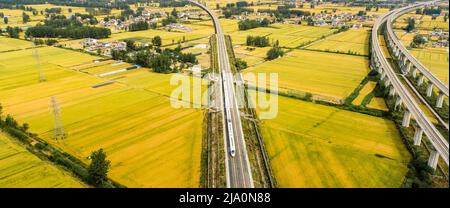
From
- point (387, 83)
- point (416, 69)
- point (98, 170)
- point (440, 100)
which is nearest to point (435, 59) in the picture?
point (416, 69)

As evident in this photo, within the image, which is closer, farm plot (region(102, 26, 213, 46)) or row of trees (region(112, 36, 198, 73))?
row of trees (region(112, 36, 198, 73))

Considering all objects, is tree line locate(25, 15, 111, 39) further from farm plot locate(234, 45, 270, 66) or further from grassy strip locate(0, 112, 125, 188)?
grassy strip locate(0, 112, 125, 188)

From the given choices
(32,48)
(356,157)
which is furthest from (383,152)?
(32,48)

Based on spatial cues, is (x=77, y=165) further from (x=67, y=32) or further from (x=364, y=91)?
(x=67, y=32)

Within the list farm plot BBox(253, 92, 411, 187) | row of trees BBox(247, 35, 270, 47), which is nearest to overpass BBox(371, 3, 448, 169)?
farm plot BBox(253, 92, 411, 187)

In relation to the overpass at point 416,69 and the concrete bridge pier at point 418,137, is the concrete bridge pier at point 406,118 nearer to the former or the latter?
the concrete bridge pier at point 418,137

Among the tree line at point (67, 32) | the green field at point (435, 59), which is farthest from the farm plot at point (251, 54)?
the tree line at point (67, 32)
